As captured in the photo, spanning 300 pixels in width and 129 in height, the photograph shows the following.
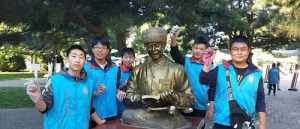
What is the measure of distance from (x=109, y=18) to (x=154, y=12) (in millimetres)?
822

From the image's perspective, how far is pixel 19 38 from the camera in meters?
9.77

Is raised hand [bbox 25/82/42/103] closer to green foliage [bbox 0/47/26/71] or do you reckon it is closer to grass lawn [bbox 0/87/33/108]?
grass lawn [bbox 0/87/33/108]

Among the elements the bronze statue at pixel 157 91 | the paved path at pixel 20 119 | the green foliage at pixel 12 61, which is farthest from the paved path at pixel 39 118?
the green foliage at pixel 12 61

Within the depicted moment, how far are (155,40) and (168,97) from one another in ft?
1.49

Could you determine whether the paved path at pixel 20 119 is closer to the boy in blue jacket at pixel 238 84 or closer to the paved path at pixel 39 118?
the paved path at pixel 39 118

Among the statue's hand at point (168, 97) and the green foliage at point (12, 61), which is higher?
the statue's hand at point (168, 97)

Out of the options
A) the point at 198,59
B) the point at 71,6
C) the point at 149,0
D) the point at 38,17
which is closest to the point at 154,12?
the point at 149,0

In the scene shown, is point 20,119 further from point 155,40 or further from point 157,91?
point 155,40

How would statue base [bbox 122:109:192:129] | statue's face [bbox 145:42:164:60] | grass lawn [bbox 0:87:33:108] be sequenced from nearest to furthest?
statue base [bbox 122:109:192:129] < statue's face [bbox 145:42:164:60] < grass lawn [bbox 0:87:33:108]

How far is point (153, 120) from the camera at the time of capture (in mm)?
3564

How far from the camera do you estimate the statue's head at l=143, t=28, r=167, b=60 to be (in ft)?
11.8

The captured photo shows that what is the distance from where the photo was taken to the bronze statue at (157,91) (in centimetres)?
355

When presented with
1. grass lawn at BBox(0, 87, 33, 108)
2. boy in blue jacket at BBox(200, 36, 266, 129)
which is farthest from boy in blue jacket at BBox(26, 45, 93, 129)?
grass lawn at BBox(0, 87, 33, 108)

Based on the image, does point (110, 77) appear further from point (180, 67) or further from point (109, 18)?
point (109, 18)
